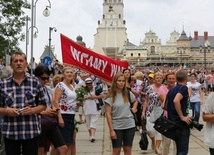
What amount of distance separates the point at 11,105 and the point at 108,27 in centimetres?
16717

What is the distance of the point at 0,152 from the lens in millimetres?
6891

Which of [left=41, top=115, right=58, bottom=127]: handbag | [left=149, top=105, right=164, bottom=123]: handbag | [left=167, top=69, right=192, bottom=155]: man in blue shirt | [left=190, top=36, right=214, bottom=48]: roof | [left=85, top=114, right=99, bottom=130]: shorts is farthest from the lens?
[left=190, top=36, right=214, bottom=48]: roof

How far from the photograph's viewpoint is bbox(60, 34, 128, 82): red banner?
29.1 ft

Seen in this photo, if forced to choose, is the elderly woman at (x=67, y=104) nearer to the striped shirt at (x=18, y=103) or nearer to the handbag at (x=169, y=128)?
the handbag at (x=169, y=128)

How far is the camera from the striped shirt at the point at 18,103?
15.9 ft

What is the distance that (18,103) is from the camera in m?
4.84

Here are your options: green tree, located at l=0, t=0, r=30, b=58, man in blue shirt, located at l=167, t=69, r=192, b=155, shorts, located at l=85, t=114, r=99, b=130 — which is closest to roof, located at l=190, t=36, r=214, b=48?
green tree, located at l=0, t=0, r=30, b=58

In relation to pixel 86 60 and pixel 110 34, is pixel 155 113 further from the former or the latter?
pixel 110 34

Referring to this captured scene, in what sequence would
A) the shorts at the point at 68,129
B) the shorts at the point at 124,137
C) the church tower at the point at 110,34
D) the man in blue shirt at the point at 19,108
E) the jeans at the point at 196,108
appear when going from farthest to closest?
1. the church tower at the point at 110,34
2. the jeans at the point at 196,108
3. the shorts at the point at 68,129
4. the shorts at the point at 124,137
5. the man in blue shirt at the point at 19,108

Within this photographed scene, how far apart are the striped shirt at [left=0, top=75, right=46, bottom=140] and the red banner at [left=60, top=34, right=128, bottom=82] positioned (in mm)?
3877

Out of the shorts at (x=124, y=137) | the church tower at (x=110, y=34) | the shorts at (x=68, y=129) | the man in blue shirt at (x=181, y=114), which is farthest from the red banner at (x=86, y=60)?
the church tower at (x=110, y=34)

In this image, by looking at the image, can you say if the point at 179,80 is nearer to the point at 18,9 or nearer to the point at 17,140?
the point at 17,140

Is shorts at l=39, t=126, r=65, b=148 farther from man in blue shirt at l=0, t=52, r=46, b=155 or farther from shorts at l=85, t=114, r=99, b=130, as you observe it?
shorts at l=85, t=114, r=99, b=130

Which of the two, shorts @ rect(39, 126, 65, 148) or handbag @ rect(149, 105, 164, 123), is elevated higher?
handbag @ rect(149, 105, 164, 123)
